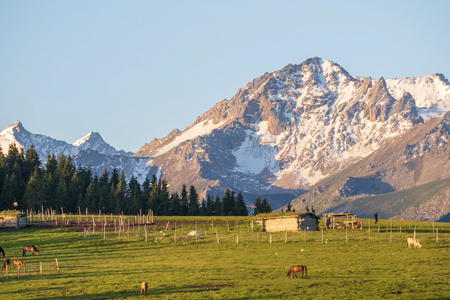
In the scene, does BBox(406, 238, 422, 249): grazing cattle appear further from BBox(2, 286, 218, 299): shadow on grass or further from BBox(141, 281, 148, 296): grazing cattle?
BBox(141, 281, 148, 296): grazing cattle

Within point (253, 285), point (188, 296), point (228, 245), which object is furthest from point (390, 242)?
point (188, 296)

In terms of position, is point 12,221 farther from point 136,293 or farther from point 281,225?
point 136,293

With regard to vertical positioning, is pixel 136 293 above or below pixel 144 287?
below

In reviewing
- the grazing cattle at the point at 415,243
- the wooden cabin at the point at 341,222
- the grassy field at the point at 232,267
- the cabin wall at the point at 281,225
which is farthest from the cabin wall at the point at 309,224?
the grazing cattle at the point at 415,243

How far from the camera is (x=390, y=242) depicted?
9200 cm

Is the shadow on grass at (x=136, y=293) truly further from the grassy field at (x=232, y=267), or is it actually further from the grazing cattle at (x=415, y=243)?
the grazing cattle at (x=415, y=243)

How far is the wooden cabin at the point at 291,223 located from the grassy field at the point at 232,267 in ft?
30.8

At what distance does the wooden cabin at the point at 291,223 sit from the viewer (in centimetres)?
11744

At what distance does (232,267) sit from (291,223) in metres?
48.3

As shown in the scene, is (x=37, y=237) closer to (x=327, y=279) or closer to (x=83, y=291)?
(x=83, y=291)

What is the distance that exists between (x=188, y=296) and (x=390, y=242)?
46754mm

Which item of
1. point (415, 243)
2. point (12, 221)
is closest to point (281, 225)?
point (415, 243)

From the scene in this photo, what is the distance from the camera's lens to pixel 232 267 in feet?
233

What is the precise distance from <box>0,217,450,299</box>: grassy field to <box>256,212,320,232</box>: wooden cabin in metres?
9.38
